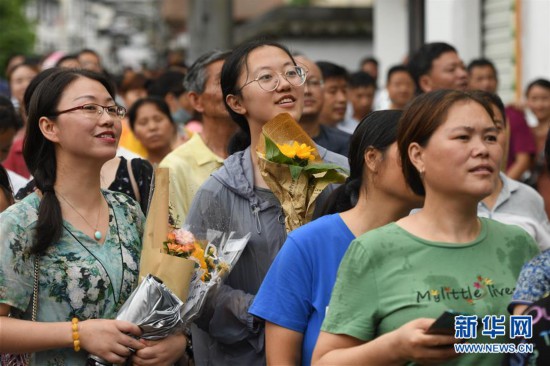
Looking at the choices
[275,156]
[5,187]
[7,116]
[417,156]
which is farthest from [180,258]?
[7,116]

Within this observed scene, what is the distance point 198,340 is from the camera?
4898mm

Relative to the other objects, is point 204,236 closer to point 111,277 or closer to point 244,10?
point 111,277

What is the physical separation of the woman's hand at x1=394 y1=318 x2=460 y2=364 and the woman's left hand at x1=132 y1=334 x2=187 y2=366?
3.77 ft

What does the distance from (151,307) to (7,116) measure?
3205 millimetres

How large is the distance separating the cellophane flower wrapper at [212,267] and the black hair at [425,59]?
14.1 feet

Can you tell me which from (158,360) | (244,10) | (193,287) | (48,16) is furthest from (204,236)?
(48,16)

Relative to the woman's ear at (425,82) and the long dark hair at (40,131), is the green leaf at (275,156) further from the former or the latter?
the woman's ear at (425,82)

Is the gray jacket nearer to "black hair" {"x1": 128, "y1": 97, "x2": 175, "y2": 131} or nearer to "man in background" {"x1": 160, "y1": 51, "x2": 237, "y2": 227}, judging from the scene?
"man in background" {"x1": 160, "y1": 51, "x2": 237, "y2": 227}

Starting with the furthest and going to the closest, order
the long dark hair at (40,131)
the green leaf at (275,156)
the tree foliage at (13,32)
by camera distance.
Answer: the tree foliage at (13,32), the green leaf at (275,156), the long dark hair at (40,131)

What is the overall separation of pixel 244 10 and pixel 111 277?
92.3ft

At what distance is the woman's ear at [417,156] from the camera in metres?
A: 3.77

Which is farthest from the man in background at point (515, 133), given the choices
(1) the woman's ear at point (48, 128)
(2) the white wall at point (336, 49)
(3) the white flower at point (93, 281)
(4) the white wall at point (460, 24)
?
(2) the white wall at point (336, 49)

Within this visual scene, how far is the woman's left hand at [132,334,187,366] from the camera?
13.7 ft

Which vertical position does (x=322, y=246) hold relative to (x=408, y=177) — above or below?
below
